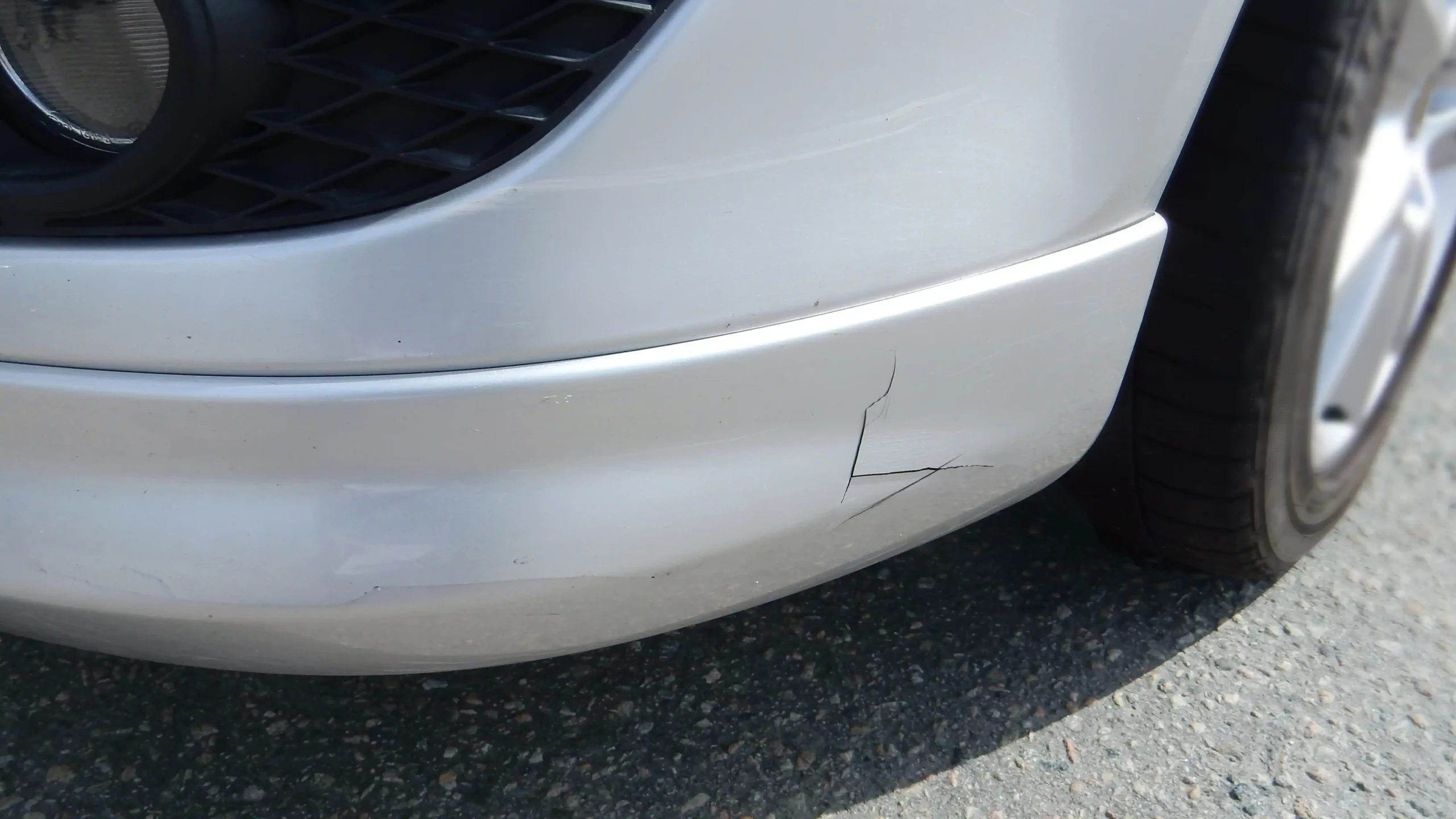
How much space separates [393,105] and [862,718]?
3.15 ft

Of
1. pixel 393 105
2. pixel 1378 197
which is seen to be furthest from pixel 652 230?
pixel 1378 197

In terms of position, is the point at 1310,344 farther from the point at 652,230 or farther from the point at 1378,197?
the point at 652,230

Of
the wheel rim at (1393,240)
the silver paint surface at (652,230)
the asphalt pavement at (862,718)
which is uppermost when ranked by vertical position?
the silver paint surface at (652,230)

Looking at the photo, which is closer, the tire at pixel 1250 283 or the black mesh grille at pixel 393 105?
the black mesh grille at pixel 393 105

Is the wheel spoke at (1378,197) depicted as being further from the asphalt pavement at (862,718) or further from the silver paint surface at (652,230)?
the silver paint surface at (652,230)

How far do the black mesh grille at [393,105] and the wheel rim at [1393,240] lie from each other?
103 centimetres

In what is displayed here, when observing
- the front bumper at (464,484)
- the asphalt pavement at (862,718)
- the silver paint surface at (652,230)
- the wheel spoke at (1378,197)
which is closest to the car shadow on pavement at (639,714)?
the asphalt pavement at (862,718)

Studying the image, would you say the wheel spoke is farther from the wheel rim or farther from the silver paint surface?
the silver paint surface

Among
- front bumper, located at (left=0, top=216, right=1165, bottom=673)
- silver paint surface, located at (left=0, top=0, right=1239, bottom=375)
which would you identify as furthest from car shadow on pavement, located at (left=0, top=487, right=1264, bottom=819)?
silver paint surface, located at (left=0, top=0, right=1239, bottom=375)

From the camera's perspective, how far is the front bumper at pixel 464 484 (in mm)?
916

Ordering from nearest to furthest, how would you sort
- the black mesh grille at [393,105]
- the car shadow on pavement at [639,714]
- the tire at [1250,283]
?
the black mesh grille at [393,105] → the tire at [1250,283] → the car shadow on pavement at [639,714]

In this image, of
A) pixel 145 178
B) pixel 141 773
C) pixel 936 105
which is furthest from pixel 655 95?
pixel 141 773

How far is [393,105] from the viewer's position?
854 millimetres

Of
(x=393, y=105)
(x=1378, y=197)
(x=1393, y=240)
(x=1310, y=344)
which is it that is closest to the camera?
(x=393, y=105)
